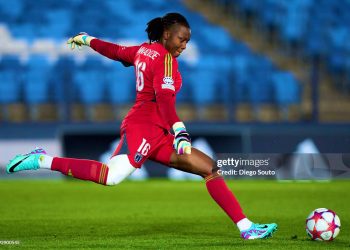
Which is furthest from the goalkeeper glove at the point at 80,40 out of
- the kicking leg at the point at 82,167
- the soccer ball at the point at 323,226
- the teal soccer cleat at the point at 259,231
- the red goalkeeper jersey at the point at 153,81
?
the soccer ball at the point at 323,226

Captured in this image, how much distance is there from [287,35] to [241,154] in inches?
183

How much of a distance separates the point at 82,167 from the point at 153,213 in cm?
275

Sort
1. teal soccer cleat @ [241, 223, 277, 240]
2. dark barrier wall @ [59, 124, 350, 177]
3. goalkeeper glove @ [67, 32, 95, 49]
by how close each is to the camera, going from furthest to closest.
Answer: dark barrier wall @ [59, 124, 350, 177] → goalkeeper glove @ [67, 32, 95, 49] → teal soccer cleat @ [241, 223, 277, 240]

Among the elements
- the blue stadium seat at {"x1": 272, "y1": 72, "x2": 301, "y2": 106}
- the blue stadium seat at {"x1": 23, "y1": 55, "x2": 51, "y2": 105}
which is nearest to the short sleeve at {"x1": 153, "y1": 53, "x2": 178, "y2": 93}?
the blue stadium seat at {"x1": 23, "y1": 55, "x2": 51, "y2": 105}

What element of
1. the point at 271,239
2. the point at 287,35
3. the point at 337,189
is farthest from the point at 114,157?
the point at 287,35

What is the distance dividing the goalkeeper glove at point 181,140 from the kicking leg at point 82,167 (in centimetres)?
64


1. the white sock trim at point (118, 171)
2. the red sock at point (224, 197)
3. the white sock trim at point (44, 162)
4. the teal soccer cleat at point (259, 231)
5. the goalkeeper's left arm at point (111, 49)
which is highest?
the goalkeeper's left arm at point (111, 49)

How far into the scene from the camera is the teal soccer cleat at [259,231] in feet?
21.1

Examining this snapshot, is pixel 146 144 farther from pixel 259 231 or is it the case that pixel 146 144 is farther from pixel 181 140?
pixel 259 231

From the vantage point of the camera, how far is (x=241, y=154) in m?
14.1

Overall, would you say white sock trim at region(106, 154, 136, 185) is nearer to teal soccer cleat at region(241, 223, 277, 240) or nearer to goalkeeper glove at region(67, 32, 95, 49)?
teal soccer cleat at region(241, 223, 277, 240)

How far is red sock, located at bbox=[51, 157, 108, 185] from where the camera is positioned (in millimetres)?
6504

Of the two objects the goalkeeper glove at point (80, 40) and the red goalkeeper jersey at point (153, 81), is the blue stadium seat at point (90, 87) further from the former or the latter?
the red goalkeeper jersey at point (153, 81)

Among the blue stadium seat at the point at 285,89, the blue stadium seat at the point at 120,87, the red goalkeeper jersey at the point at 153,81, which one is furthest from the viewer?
the blue stadium seat at the point at 285,89
